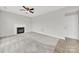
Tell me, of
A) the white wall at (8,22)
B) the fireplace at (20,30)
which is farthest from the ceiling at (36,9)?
the fireplace at (20,30)

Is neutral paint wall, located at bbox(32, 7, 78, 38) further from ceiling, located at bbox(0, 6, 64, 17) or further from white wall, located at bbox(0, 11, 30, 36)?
white wall, located at bbox(0, 11, 30, 36)

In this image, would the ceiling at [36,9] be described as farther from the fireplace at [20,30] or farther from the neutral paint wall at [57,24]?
the fireplace at [20,30]

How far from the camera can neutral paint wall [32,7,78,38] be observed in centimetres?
102

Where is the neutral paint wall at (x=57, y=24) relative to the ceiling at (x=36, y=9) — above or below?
below

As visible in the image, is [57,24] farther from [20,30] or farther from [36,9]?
[20,30]

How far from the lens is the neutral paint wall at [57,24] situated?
1.02 m

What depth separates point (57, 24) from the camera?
1.07 m

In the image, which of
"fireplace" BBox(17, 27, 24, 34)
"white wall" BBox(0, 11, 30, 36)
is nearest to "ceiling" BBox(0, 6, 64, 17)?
"white wall" BBox(0, 11, 30, 36)

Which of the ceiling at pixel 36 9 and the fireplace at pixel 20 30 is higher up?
the ceiling at pixel 36 9

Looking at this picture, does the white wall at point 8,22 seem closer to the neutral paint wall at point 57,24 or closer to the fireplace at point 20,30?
the fireplace at point 20,30

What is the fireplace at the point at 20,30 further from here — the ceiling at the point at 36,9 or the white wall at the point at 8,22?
the ceiling at the point at 36,9

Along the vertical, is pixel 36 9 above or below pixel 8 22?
above

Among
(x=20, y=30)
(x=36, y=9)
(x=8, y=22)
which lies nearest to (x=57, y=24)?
(x=36, y=9)

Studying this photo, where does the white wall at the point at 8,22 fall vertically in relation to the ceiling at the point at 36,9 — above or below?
below
